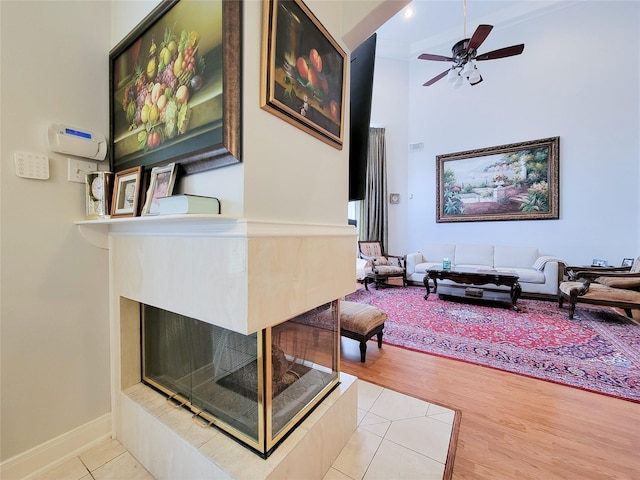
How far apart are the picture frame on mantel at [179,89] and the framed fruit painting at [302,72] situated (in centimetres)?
12

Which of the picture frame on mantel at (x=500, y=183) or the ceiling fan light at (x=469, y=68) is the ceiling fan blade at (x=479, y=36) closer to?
the ceiling fan light at (x=469, y=68)

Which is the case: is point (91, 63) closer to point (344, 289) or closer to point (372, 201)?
point (344, 289)

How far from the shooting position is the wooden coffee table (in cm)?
388

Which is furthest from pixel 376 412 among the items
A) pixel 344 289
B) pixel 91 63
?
pixel 91 63

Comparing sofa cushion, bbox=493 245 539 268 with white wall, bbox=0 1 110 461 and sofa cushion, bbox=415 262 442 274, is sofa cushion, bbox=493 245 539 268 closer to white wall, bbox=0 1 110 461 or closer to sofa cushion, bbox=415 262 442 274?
sofa cushion, bbox=415 262 442 274

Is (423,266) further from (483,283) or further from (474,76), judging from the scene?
(474,76)

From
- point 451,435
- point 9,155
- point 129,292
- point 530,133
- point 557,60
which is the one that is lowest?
point 451,435

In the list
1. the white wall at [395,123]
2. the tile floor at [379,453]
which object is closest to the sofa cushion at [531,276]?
the white wall at [395,123]

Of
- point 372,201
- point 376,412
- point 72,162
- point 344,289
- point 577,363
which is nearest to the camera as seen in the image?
point 72,162

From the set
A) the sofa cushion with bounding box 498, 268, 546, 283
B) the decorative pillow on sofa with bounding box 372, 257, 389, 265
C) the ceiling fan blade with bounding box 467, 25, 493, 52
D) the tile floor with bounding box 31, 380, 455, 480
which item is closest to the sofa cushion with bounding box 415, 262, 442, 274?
the decorative pillow on sofa with bounding box 372, 257, 389, 265

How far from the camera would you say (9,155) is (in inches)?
46.4

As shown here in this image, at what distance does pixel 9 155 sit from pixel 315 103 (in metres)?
1.35

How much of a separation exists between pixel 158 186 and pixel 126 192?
263mm

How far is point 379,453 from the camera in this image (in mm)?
1416
